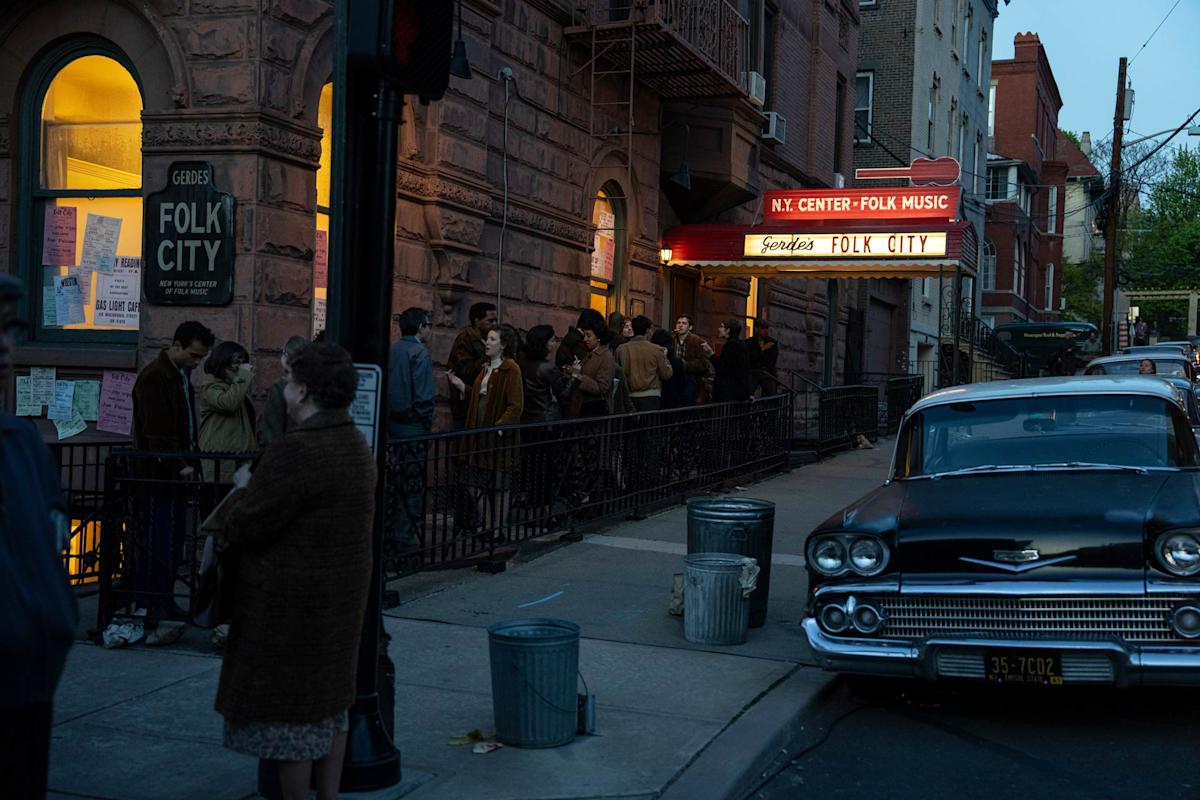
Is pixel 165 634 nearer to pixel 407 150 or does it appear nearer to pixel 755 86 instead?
pixel 407 150

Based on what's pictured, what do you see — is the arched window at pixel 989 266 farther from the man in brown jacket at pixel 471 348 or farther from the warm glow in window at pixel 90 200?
the warm glow in window at pixel 90 200

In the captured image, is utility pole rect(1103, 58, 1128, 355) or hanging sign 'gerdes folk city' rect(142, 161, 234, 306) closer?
hanging sign 'gerdes folk city' rect(142, 161, 234, 306)

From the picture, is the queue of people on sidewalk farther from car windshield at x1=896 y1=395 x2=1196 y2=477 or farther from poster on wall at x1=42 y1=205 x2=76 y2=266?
car windshield at x1=896 y1=395 x2=1196 y2=477

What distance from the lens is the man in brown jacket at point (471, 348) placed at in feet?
37.7

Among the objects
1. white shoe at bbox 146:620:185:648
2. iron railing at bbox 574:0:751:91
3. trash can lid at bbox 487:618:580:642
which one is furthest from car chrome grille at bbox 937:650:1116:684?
iron railing at bbox 574:0:751:91

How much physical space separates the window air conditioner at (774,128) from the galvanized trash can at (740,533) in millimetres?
15168

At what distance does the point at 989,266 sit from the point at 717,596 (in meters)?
52.8

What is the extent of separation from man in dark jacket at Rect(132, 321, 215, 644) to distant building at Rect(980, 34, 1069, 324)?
47930mm

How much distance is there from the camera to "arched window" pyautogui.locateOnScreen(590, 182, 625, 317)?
56.9ft

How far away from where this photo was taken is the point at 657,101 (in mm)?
18766

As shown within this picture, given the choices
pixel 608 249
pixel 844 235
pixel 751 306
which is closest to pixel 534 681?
pixel 608 249

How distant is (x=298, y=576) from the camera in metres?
4.16

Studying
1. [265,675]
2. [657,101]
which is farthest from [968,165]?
[265,675]

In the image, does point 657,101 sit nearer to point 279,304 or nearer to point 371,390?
point 279,304
